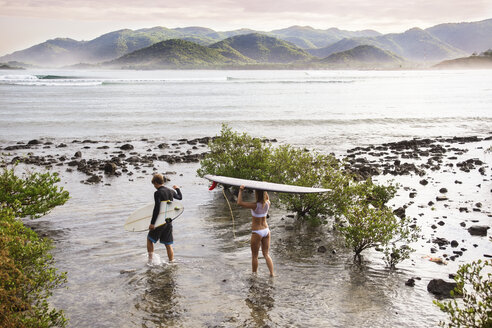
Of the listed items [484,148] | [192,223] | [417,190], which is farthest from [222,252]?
[484,148]

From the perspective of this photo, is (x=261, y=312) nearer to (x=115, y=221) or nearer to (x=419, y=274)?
(x=419, y=274)

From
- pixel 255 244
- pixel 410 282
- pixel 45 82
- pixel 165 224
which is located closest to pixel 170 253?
pixel 165 224

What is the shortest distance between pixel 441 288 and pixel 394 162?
45.6 feet

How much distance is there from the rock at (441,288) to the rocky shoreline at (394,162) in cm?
2

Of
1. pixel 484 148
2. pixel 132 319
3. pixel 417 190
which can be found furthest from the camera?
pixel 484 148

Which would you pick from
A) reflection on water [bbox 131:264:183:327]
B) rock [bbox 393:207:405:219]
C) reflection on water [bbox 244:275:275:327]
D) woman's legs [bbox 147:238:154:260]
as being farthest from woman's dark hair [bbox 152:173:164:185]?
rock [bbox 393:207:405:219]

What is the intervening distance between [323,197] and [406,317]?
5490 mm

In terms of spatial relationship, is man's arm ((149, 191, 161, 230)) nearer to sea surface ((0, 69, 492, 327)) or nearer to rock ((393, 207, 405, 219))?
sea surface ((0, 69, 492, 327))

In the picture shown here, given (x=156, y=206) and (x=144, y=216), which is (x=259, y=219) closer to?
(x=156, y=206)

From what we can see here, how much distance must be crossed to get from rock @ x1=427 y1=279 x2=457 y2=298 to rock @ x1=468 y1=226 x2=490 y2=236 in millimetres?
3891

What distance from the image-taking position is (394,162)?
22641mm

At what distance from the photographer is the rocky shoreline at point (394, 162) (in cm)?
1351

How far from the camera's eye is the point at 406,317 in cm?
872

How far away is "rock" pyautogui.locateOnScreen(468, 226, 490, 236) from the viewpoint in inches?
500
